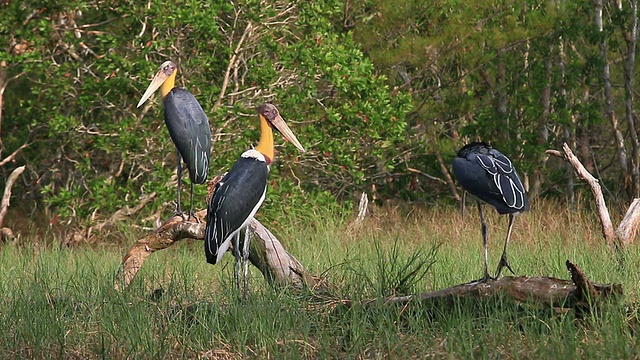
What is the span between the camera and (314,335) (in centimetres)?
481

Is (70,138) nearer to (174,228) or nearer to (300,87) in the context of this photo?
(300,87)

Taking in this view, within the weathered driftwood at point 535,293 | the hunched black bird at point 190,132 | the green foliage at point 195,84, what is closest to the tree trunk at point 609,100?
the green foliage at point 195,84

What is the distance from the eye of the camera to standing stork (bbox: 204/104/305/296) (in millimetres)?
5770

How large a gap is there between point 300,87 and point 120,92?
1621mm

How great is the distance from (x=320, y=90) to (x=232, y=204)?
4922 mm

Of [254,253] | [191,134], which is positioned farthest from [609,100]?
[254,253]

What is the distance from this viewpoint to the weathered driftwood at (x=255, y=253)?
596 centimetres

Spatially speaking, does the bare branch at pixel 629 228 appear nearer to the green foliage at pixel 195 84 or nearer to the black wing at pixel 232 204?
the black wing at pixel 232 204

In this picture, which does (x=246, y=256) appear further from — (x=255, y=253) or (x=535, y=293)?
(x=535, y=293)

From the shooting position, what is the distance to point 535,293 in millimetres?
4680

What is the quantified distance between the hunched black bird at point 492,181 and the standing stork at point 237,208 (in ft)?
3.69

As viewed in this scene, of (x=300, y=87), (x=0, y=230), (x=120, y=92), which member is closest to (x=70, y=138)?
(x=120, y=92)

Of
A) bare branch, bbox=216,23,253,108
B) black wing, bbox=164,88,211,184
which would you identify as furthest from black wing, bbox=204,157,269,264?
bare branch, bbox=216,23,253,108

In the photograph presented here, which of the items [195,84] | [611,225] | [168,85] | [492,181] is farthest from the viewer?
[195,84]
